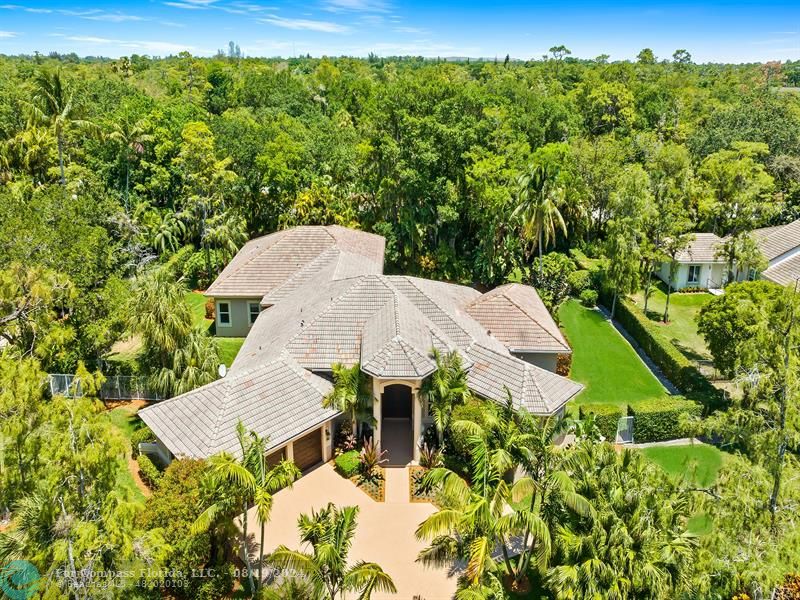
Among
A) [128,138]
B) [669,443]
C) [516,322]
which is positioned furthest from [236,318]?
→ [669,443]

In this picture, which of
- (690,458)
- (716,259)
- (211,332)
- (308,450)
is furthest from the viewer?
(716,259)

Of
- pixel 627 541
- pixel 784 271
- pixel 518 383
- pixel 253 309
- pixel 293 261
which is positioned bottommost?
pixel 627 541

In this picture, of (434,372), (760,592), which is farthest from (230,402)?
(760,592)

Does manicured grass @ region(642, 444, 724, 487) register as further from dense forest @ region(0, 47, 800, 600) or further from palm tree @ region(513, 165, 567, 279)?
palm tree @ region(513, 165, 567, 279)

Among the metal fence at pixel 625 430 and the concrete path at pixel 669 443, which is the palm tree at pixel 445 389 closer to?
the metal fence at pixel 625 430

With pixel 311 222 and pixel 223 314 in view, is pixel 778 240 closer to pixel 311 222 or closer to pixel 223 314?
pixel 311 222

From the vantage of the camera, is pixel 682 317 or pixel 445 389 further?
pixel 682 317

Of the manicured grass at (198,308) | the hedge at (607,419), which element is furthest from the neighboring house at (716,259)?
the manicured grass at (198,308)
